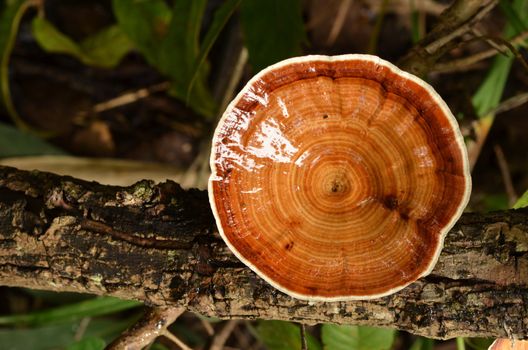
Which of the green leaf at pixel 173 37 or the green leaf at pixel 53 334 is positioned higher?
the green leaf at pixel 173 37

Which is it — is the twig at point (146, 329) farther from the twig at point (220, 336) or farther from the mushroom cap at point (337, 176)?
the twig at point (220, 336)

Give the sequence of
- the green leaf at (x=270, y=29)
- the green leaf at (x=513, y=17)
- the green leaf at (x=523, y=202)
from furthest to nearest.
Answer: the green leaf at (x=513, y=17), the green leaf at (x=270, y=29), the green leaf at (x=523, y=202)

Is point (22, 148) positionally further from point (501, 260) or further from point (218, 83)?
point (501, 260)

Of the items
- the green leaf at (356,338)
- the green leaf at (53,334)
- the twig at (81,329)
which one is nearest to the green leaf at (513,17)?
the green leaf at (356,338)

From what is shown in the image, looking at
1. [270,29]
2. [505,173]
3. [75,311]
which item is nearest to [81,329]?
[75,311]

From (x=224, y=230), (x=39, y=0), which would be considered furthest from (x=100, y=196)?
(x=39, y=0)
